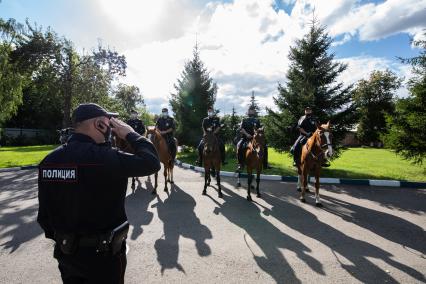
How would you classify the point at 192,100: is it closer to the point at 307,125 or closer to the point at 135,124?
the point at 135,124

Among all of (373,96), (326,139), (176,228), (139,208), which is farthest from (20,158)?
(373,96)

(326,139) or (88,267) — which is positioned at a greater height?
(326,139)

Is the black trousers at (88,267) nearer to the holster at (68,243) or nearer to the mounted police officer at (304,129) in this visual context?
the holster at (68,243)

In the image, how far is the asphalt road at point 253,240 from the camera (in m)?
4.74

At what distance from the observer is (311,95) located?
14.9m

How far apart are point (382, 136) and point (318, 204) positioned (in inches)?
319

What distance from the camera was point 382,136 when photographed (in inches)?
582

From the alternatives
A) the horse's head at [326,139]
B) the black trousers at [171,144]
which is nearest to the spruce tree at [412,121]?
the horse's head at [326,139]

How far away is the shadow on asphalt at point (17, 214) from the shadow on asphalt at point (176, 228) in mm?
2787

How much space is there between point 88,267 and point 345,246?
5169 millimetres

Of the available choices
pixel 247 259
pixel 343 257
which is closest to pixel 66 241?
pixel 247 259

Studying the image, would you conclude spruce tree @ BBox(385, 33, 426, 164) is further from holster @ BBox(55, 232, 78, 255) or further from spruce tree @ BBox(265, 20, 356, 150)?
holster @ BBox(55, 232, 78, 255)

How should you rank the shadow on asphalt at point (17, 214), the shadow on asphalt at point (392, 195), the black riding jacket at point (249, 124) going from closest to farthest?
the shadow on asphalt at point (17, 214), the shadow on asphalt at point (392, 195), the black riding jacket at point (249, 124)

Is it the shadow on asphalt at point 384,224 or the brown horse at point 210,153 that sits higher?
the brown horse at point 210,153
